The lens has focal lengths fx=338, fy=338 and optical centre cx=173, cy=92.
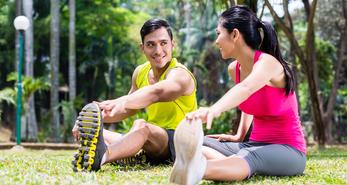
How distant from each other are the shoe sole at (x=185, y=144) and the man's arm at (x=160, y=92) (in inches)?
27.6

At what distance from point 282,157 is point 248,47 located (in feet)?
2.91

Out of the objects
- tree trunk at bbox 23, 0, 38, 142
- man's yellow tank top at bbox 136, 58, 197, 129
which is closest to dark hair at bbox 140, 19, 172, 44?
man's yellow tank top at bbox 136, 58, 197, 129

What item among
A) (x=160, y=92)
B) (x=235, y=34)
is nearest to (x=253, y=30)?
(x=235, y=34)

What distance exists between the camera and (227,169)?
2.17 meters

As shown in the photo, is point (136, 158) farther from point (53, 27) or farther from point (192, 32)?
point (192, 32)

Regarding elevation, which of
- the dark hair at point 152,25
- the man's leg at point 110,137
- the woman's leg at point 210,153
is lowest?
the man's leg at point 110,137

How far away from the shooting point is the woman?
2213 millimetres

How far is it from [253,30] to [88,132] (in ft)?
4.86

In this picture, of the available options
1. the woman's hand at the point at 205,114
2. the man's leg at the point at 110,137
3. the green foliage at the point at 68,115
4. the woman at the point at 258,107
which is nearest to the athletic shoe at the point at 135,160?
the man's leg at the point at 110,137

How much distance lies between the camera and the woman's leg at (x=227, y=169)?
6.98 feet

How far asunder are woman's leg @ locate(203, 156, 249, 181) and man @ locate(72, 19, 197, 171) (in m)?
0.82

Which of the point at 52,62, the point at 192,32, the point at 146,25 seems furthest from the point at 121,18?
the point at 146,25

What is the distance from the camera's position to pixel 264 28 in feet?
8.79

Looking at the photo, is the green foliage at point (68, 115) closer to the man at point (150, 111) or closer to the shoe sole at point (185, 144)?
the man at point (150, 111)
